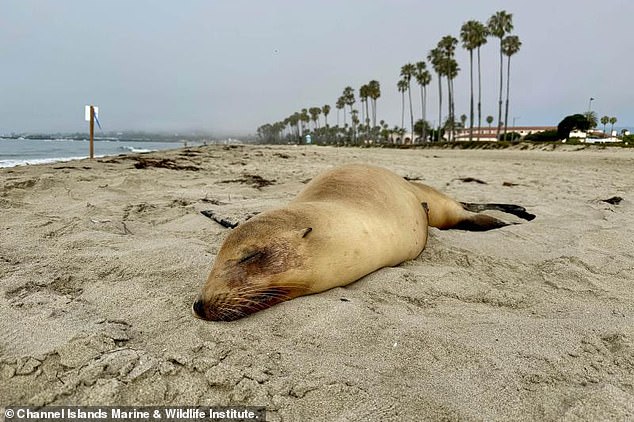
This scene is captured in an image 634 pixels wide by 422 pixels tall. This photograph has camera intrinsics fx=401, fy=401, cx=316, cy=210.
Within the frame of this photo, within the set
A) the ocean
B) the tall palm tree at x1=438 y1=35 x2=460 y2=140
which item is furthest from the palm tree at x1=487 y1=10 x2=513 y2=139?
the ocean

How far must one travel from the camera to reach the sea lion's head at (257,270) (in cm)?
193

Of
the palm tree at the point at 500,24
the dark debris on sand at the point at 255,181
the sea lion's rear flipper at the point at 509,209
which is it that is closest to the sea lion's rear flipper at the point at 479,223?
the sea lion's rear flipper at the point at 509,209

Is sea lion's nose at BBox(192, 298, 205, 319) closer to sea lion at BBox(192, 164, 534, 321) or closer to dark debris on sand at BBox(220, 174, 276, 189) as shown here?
sea lion at BBox(192, 164, 534, 321)

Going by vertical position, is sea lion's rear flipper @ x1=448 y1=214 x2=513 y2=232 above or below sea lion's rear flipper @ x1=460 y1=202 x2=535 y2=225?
below

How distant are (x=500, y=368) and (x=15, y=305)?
7.07ft

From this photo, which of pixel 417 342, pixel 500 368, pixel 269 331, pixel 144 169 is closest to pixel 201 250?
pixel 269 331

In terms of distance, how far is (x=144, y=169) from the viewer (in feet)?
27.5

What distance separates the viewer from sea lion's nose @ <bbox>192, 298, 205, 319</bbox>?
1.87 meters

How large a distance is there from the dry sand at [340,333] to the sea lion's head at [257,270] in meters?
0.08

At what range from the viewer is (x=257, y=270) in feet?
6.84

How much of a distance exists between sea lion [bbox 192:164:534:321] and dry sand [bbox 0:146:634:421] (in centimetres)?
10

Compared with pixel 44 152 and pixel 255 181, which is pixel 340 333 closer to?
pixel 255 181

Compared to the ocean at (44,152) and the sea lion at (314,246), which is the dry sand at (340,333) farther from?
the ocean at (44,152)

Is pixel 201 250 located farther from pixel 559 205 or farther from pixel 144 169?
pixel 144 169
